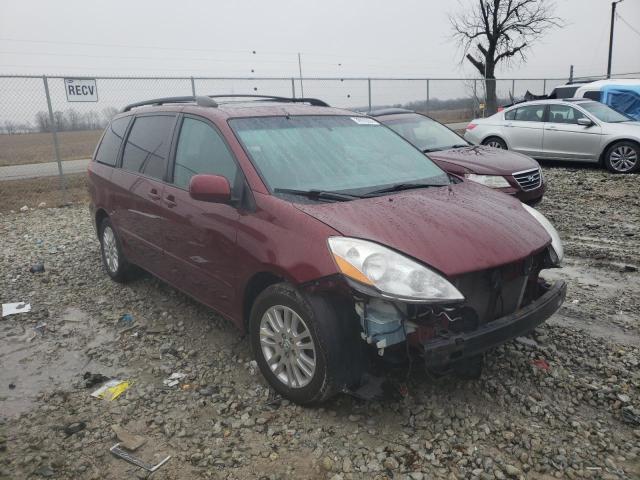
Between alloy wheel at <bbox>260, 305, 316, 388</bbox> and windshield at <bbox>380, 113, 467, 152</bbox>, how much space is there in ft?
17.6

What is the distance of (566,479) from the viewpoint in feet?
8.03

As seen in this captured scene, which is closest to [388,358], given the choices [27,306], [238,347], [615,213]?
[238,347]

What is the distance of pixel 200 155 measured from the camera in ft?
12.4

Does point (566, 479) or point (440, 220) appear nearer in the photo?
point (566, 479)

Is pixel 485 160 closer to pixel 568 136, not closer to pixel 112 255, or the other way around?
pixel 112 255

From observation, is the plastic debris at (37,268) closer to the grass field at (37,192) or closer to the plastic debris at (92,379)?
the plastic debris at (92,379)

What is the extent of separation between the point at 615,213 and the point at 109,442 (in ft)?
23.8

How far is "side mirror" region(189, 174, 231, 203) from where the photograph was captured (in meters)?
3.18

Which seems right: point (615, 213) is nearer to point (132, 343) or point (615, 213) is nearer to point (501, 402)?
point (501, 402)

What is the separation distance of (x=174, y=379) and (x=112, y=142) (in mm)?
2794

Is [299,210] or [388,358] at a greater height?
[299,210]

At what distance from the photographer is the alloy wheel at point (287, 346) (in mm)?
2900

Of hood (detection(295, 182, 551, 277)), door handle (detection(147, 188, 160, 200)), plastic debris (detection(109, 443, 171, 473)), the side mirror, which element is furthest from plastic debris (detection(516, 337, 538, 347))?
door handle (detection(147, 188, 160, 200))

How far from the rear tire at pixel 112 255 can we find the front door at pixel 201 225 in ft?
4.02
